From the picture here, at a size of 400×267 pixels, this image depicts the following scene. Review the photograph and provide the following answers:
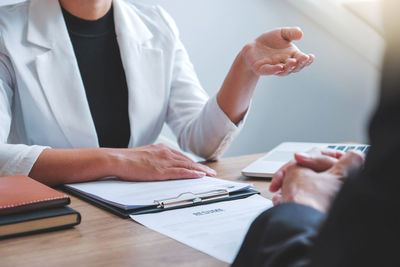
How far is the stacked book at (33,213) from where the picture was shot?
0.76 m

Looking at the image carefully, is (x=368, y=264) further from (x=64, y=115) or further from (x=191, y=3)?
(x=191, y=3)

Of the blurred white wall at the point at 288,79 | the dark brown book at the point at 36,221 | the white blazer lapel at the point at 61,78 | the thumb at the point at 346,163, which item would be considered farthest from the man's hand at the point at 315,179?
the blurred white wall at the point at 288,79

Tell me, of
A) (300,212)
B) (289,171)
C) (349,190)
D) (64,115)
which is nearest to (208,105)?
(64,115)

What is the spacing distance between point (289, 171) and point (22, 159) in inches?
24.9

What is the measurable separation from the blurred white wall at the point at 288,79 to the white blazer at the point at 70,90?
90 centimetres

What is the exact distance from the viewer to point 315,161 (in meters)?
0.75

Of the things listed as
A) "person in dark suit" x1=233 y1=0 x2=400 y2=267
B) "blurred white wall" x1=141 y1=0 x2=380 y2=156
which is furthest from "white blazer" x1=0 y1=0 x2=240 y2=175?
"person in dark suit" x1=233 y1=0 x2=400 y2=267

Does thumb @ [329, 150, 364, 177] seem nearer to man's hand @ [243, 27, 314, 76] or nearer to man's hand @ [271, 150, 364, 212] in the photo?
man's hand @ [271, 150, 364, 212]

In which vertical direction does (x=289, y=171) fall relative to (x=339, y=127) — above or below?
above

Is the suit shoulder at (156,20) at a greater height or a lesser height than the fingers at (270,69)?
greater

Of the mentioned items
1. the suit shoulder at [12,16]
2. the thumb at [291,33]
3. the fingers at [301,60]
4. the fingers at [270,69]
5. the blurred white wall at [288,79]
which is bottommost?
the blurred white wall at [288,79]

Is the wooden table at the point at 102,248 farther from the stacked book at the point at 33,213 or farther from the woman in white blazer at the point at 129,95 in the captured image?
the woman in white blazer at the point at 129,95

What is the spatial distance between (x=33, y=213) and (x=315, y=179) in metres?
0.44

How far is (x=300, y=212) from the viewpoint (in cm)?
53
